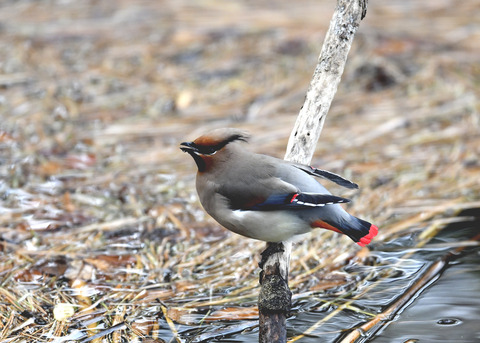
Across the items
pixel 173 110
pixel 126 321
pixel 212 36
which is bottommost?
pixel 126 321

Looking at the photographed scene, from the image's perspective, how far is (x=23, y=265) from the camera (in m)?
3.56

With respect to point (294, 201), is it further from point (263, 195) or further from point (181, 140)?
point (181, 140)

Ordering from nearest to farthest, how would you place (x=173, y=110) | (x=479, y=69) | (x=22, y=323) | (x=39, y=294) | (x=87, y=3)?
(x=22, y=323) → (x=39, y=294) → (x=173, y=110) → (x=479, y=69) → (x=87, y=3)

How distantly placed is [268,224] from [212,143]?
0.46 meters

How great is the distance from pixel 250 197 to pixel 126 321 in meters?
0.79

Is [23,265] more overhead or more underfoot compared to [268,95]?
more underfoot

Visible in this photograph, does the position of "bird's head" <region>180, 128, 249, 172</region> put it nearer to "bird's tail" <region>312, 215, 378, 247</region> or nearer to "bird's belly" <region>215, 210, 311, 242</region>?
"bird's belly" <region>215, 210, 311, 242</region>

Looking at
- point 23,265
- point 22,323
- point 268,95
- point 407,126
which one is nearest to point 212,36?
point 268,95

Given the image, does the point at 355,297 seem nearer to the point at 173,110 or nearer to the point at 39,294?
the point at 39,294

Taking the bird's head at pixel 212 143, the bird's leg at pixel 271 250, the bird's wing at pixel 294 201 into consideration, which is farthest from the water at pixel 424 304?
the bird's head at pixel 212 143

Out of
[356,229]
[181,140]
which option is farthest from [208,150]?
[181,140]

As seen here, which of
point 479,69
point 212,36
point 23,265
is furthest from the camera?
point 212,36

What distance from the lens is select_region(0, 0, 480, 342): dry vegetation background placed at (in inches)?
134

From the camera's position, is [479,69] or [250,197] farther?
[479,69]
